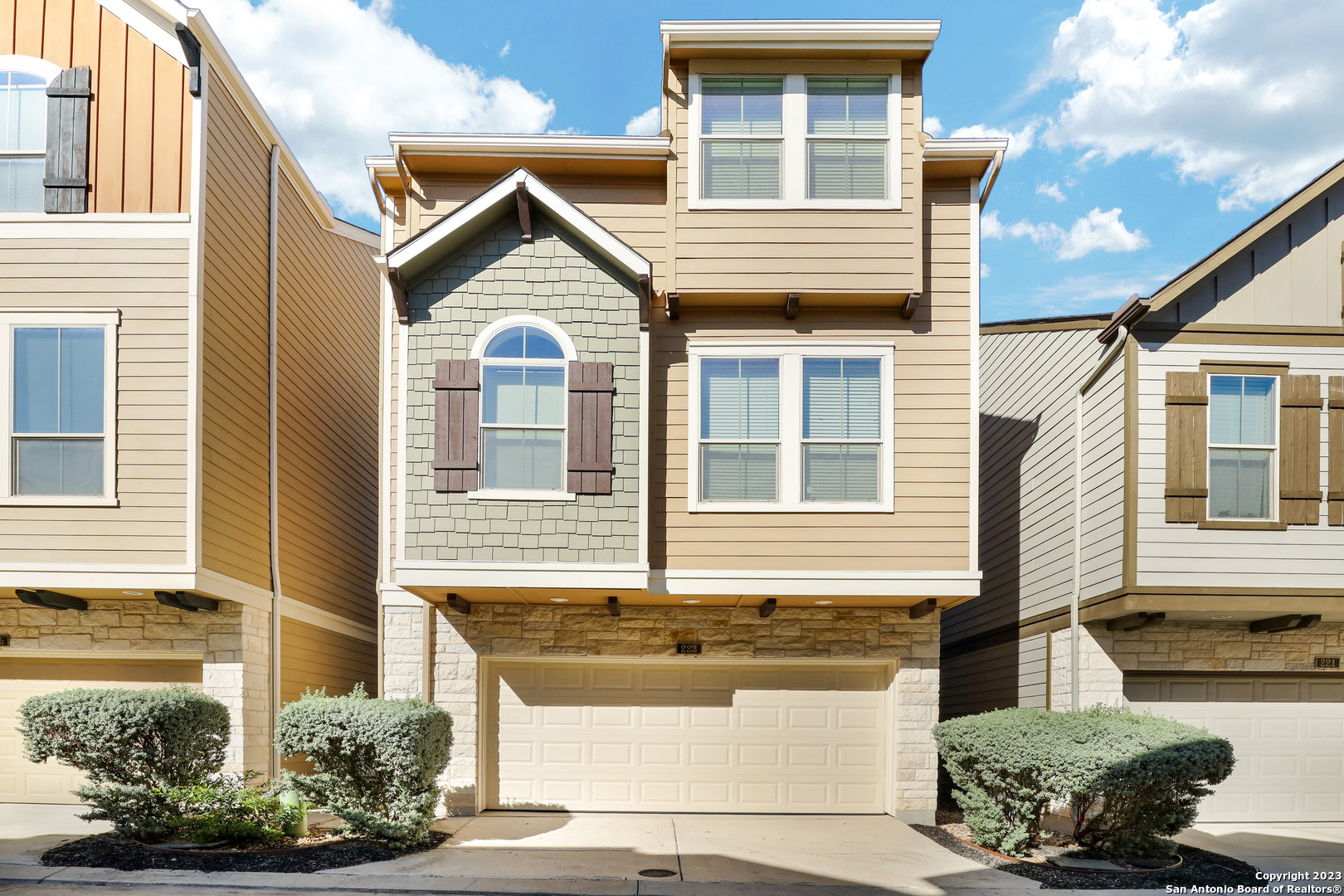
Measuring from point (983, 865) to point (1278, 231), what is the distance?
767 cm

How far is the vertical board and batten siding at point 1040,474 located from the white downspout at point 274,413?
937 centimetres

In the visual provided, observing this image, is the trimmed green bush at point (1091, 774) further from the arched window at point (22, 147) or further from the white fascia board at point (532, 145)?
the arched window at point (22, 147)

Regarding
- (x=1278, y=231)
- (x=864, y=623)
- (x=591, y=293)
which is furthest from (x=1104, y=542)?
(x=591, y=293)

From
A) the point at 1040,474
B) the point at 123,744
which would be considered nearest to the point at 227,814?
the point at 123,744

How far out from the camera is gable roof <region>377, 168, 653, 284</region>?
986 centimetres

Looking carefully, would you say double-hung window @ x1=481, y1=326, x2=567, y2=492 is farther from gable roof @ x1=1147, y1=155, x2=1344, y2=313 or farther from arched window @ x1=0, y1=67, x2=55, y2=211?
gable roof @ x1=1147, y1=155, x2=1344, y2=313

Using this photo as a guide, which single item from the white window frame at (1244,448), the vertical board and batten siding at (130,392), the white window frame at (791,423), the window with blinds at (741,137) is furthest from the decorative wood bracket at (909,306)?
the vertical board and batten siding at (130,392)

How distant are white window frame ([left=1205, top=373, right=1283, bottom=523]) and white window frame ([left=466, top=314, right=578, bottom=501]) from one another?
6.72 m

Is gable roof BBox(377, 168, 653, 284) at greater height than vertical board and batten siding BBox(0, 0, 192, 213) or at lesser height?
lesser

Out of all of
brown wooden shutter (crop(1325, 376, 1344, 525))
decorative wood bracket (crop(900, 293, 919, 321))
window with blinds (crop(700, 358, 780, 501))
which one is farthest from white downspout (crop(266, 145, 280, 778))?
brown wooden shutter (crop(1325, 376, 1344, 525))

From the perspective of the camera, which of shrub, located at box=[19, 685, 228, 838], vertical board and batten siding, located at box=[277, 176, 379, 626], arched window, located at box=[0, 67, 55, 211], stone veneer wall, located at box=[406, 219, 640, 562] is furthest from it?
vertical board and batten siding, located at box=[277, 176, 379, 626]

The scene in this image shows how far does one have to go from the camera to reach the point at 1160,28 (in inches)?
1660

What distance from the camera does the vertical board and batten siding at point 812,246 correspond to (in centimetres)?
1049

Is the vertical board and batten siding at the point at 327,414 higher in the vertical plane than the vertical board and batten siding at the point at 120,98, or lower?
lower
